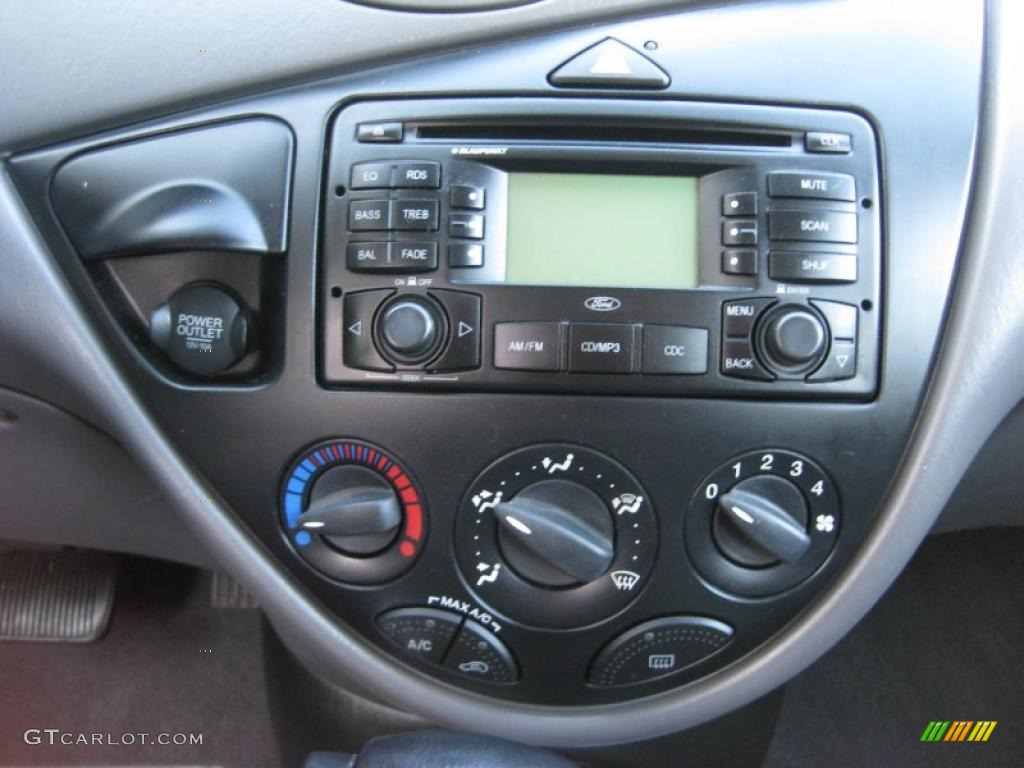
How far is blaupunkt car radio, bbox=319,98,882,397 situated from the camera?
2.08ft

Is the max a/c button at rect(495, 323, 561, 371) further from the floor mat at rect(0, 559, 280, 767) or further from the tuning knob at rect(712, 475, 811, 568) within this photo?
the floor mat at rect(0, 559, 280, 767)

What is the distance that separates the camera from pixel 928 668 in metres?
1.19

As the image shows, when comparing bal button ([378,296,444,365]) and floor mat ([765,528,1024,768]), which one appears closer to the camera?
bal button ([378,296,444,365])

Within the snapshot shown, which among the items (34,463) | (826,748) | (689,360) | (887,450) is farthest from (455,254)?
(826,748)

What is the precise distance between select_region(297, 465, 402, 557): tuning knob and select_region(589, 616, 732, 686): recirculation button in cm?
18

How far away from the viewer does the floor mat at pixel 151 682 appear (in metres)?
1.23

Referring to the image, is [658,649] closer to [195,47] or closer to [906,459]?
[906,459]

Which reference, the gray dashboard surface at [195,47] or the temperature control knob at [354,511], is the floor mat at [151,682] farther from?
the gray dashboard surface at [195,47]

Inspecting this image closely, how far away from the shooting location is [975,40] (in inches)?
26.4

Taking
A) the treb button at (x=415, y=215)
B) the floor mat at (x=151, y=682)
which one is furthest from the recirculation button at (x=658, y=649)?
the floor mat at (x=151, y=682)

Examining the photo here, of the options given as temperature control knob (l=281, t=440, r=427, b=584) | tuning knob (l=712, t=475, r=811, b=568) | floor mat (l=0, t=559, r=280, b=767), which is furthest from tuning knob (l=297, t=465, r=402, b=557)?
floor mat (l=0, t=559, r=280, b=767)

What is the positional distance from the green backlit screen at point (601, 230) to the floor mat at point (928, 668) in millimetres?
740

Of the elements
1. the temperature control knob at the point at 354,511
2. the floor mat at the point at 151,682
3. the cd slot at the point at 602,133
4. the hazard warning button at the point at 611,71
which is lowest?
the floor mat at the point at 151,682

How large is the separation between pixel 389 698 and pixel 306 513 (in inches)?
6.9
